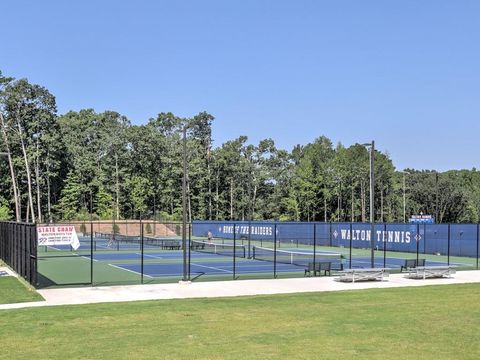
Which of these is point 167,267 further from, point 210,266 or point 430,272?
point 430,272

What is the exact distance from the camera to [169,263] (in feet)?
122

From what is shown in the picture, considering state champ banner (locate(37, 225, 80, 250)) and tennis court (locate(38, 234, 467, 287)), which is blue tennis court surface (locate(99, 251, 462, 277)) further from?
state champ banner (locate(37, 225, 80, 250))

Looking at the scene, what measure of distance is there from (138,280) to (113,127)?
8489cm

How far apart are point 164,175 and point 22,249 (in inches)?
3053

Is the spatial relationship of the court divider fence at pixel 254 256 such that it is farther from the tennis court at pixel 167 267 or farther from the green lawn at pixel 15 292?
the green lawn at pixel 15 292

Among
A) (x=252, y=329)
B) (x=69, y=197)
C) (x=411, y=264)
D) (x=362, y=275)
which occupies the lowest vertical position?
(x=411, y=264)

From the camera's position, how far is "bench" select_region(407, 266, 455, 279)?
91.8 ft

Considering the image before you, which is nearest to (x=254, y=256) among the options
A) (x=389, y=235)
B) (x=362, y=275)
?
(x=389, y=235)

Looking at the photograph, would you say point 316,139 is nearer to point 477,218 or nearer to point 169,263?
point 477,218

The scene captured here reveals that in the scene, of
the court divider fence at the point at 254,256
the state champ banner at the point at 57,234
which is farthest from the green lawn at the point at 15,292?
the state champ banner at the point at 57,234

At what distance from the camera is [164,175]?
339ft

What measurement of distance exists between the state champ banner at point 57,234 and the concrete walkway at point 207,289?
2.05 meters

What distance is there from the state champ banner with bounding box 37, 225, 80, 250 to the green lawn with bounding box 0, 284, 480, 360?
607 centimetres

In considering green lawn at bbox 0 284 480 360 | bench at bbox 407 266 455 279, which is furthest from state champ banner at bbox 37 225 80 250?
bench at bbox 407 266 455 279
